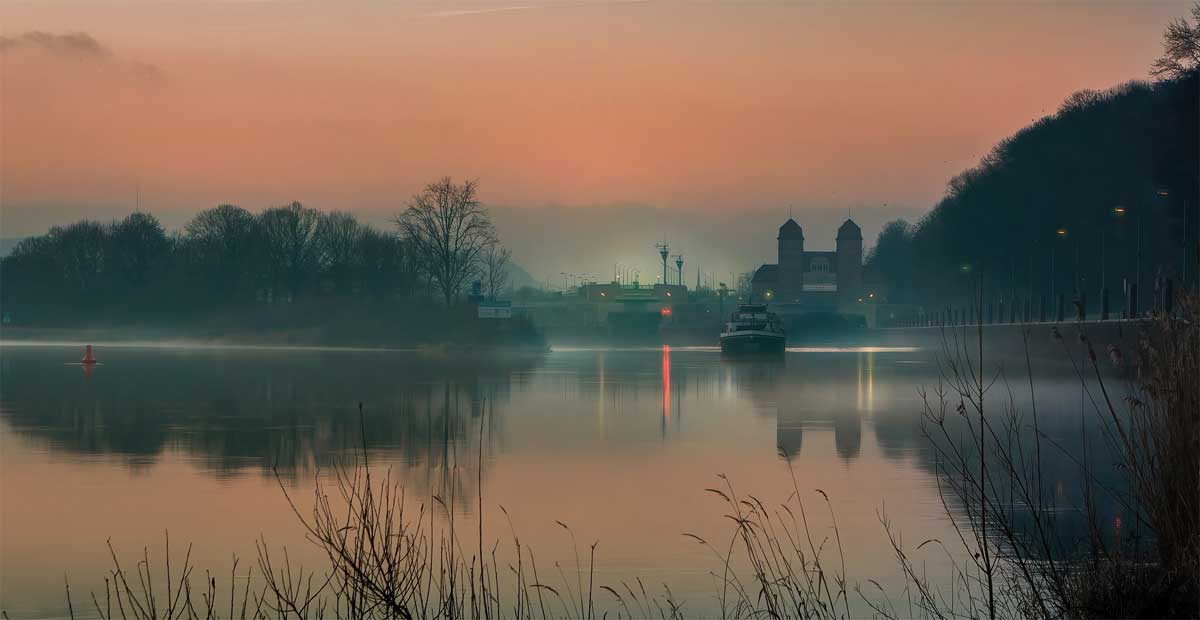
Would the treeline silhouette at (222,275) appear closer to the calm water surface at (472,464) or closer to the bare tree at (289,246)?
the bare tree at (289,246)

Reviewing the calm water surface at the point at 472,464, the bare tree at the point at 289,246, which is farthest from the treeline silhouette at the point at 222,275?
the calm water surface at the point at 472,464

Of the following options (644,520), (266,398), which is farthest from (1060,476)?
(266,398)

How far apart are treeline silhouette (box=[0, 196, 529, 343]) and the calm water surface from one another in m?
67.6

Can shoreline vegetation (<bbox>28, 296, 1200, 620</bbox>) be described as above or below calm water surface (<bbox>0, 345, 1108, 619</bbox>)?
above

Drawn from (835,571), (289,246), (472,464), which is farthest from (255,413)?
(289,246)

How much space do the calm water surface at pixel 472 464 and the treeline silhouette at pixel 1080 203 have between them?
3812 cm

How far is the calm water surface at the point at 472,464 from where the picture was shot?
1358 cm

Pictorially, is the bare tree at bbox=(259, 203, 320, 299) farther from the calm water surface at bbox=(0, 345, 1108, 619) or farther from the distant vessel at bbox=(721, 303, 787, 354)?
the calm water surface at bbox=(0, 345, 1108, 619)

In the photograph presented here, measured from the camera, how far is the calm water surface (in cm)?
1358

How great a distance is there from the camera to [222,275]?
405 feet

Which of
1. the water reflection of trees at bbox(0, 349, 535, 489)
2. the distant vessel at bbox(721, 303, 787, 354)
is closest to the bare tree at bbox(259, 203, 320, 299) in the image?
the distant vessel at bbox(721, 303, 787, 354)

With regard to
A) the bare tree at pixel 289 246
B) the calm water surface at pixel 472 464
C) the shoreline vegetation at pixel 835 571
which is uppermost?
the bare tree at pixel 289 246

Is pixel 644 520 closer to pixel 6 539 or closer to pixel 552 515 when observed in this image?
pixel 552 515

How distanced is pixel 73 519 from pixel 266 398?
21703 mm
